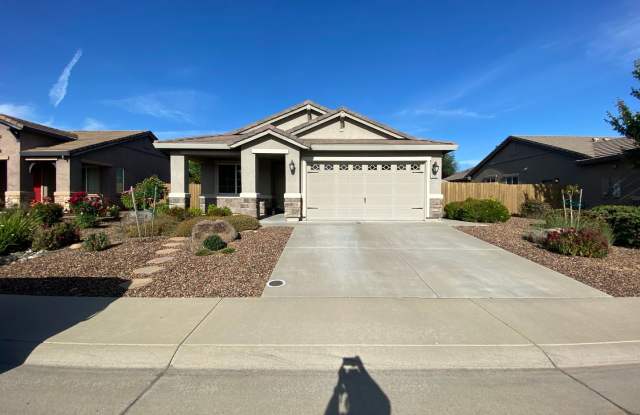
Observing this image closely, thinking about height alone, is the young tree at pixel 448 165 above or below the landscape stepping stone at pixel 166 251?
above

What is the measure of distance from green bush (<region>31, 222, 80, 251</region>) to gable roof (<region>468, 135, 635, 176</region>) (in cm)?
2210

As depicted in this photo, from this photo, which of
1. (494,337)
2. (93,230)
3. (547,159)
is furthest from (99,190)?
(547,159)

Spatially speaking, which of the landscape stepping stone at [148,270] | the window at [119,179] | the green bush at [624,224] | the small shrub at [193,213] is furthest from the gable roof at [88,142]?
the green bush at [624,224]

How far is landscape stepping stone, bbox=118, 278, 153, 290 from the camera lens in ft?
19.8

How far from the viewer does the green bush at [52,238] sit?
9031 millimetres

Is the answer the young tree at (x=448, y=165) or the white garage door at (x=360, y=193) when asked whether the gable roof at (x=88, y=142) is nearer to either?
the white garage door at (x=360, y=193)

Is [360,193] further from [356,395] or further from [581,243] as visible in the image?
[356,395]

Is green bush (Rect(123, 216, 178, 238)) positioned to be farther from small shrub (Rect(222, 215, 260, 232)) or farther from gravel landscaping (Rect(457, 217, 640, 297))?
gravel landscaping (Rect(457, 217, 640, 297))

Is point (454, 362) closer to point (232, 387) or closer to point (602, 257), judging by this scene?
point (232, 387)

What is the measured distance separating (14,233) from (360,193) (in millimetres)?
11548

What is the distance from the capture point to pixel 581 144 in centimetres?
2252

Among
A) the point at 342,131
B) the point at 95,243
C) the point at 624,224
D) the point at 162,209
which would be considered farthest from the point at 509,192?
the point at 95,243

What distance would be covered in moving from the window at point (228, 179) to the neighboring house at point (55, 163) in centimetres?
828

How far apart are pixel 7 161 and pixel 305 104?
1639cm
